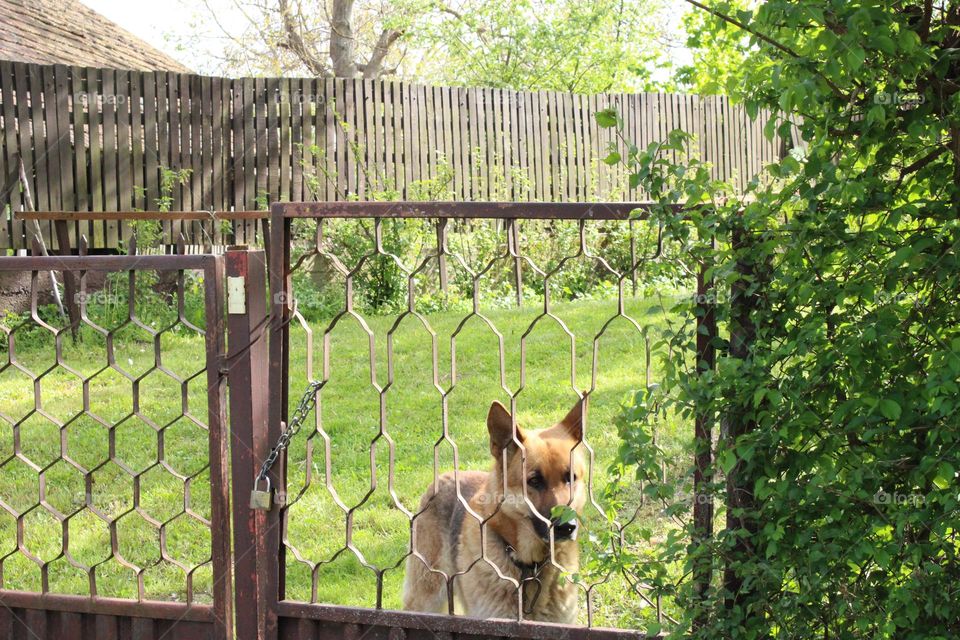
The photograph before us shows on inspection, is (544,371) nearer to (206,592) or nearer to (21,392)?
(206,592)

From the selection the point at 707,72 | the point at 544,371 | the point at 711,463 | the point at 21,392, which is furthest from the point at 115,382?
the point at 711,463

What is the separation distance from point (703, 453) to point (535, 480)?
107 centimetres

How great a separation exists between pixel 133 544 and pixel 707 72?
4.16m

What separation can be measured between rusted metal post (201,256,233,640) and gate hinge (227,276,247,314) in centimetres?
5

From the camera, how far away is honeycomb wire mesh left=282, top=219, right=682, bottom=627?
3.58 m

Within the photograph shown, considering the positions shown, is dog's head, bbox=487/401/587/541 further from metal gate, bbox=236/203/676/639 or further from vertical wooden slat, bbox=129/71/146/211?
vertical wooden slat, bbox=129/71/146/211

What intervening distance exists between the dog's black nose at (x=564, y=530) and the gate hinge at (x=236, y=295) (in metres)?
1.48

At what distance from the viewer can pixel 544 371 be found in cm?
803

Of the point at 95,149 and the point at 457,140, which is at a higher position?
the point at 457,140

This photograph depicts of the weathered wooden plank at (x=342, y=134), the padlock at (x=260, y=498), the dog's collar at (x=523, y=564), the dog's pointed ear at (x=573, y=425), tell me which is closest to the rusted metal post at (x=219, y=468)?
the padlock at (x=260, y=498)

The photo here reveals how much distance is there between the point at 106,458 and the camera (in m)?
5.55

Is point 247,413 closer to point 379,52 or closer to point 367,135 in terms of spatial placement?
Result: point 367,135

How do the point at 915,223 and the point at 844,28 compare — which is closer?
the point at 844,28

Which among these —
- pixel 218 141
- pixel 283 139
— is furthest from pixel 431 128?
pixel 218 141
